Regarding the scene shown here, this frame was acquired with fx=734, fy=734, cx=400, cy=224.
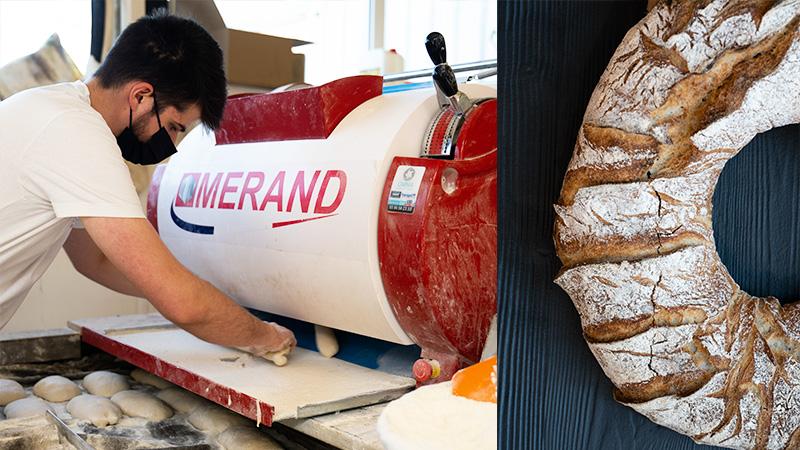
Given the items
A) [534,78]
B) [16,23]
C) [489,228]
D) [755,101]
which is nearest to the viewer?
[755,101]

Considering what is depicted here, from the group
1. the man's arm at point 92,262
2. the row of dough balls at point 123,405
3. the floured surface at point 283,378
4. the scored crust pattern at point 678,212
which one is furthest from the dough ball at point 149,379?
the scored crust pattern at point 678,212

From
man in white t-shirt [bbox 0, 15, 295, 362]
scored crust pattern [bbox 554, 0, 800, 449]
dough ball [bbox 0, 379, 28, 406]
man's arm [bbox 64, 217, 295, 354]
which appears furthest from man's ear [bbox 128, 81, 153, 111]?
scored crust pattern [bbox 554, 0, 800, 449]

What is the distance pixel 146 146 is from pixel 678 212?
159cm

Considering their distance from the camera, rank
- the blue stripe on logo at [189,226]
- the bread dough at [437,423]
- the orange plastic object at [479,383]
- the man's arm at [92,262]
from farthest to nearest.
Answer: the man's arm at [92,262] < the blue stripe on logo at [189,226] < the orange plastic object at [479,383] < the bread dough at [437,423]

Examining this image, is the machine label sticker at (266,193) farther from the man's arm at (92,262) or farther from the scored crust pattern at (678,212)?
the scored crust pattern at (678,212)

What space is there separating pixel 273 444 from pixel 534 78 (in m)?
1.18

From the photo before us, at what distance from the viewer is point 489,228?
1.62 meters

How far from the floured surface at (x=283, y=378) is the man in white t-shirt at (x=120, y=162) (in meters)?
0.07

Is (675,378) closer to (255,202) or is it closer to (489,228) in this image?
(489,228)

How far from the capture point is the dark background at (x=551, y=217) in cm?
80

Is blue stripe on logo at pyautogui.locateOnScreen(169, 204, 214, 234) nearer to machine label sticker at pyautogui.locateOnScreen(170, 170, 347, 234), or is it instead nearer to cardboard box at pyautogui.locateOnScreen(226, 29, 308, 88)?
machine label sticker at pyautogui.locateOnScreen(170, 170, 347, 234)

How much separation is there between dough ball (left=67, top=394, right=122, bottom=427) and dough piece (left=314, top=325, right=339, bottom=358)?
523 mm

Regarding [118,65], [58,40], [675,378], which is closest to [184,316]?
[118,65]

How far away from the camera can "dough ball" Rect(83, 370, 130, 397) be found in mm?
1979
